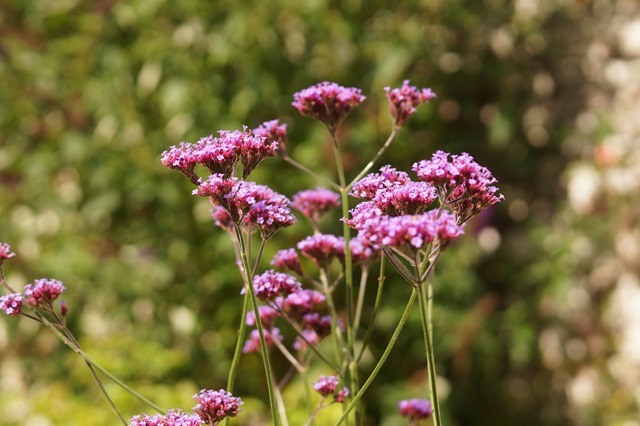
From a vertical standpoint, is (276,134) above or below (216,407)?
above

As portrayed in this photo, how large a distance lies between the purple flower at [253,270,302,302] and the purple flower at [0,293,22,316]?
0.29m

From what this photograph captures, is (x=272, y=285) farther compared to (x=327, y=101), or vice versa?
(x=327, y=101)

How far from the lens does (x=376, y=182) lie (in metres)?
1.01

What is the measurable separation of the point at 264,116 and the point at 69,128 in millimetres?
882

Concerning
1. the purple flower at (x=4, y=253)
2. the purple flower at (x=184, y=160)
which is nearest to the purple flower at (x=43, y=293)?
the purple flower at (x=4, y=253)

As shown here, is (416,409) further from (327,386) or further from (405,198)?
(405,198)

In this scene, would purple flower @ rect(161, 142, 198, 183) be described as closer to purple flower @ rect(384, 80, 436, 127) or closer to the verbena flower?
the verbena flower

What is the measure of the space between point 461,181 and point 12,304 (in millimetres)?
541

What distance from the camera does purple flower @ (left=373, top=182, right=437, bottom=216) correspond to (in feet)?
3.00

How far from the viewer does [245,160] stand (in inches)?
38.3

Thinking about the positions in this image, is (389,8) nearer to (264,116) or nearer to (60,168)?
(264,116)

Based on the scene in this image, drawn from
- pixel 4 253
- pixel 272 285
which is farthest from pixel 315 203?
pixel 4 253

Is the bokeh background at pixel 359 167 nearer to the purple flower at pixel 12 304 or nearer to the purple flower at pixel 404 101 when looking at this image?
the purple flower at pixel 404 101

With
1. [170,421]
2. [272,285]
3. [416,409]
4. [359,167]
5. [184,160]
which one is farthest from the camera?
[359,167]
